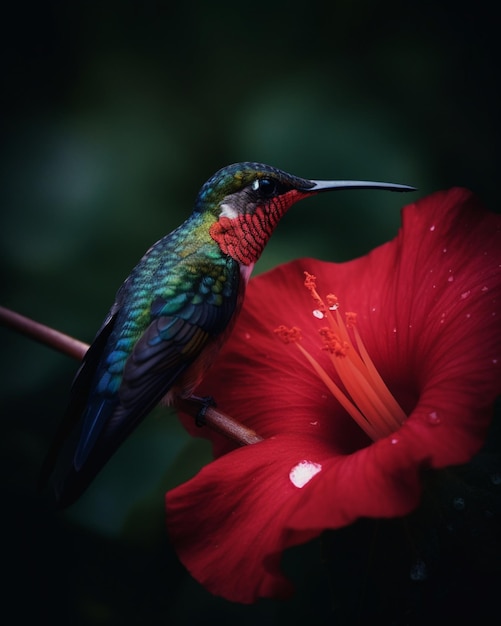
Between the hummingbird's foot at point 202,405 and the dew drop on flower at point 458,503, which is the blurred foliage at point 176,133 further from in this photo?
the dew drop on flower at point 458,503

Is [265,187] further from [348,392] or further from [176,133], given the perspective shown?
[176,133]

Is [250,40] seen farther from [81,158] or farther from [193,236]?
[193,236]

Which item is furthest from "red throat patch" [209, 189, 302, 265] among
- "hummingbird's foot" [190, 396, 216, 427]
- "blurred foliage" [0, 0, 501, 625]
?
"blurred foliage" [0, 0, 501, 625]

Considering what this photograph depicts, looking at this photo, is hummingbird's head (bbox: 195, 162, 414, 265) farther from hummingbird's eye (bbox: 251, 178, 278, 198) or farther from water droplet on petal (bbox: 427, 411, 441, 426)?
water droplet on petal (bbox: 427, 411, 441, 426)

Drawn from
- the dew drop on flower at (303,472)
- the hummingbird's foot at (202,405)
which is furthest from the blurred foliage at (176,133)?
the dew drop on flower at (303,472)

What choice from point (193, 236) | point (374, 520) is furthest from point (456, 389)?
point (193, 236)
